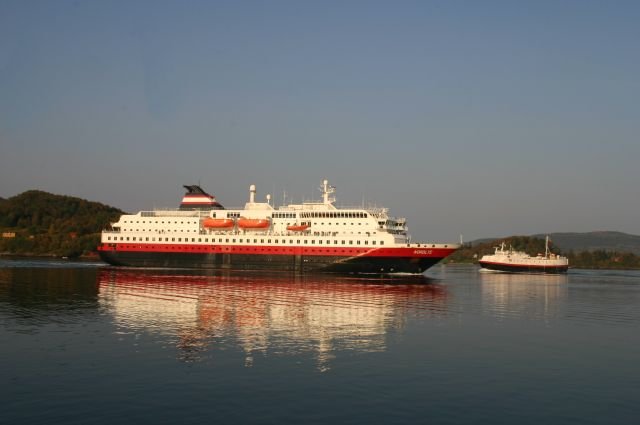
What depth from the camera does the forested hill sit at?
12862cm

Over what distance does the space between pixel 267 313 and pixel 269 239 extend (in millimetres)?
37292

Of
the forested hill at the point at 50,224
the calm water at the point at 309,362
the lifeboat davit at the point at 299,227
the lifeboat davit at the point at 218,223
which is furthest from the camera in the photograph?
the forested hill at the point at 50,224

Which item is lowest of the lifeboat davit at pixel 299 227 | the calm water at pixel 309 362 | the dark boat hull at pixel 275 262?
the calm water at pixel 309 362

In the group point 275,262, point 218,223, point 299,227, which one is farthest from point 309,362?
point 218,223

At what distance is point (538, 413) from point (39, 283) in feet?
132

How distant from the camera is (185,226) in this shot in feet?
225

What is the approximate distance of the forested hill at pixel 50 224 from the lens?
422 feet

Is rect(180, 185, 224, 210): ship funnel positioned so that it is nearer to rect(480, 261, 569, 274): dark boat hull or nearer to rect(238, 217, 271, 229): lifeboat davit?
rect(238, 217, 271, 229): lifeboat davit

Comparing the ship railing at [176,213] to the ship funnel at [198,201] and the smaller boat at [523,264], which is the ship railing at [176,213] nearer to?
the ship funnel at [198,201]

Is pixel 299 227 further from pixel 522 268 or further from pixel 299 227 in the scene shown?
pixel 522 268

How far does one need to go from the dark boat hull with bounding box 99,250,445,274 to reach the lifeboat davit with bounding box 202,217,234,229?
3352 mm

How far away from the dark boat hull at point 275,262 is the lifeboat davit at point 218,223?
11.0ft

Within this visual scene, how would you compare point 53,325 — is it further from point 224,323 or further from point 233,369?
point 233,369

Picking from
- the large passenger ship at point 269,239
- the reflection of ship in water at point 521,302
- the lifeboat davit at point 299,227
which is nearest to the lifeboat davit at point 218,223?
the large passenger ship at point 269,239
